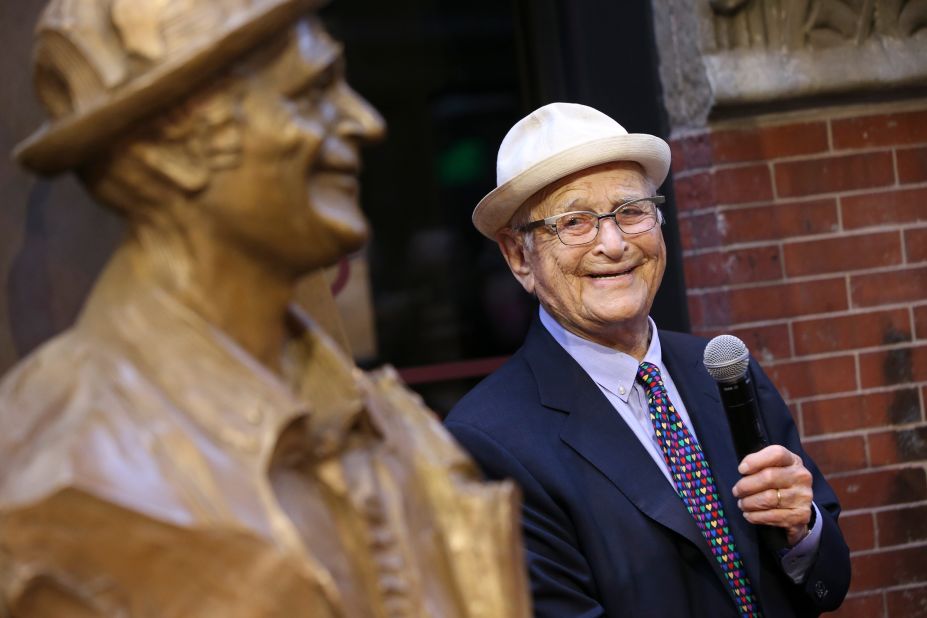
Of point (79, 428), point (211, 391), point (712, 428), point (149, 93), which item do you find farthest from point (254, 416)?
point (712, 428)

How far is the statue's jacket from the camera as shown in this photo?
137 centimetres

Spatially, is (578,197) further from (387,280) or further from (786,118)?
(387,280)

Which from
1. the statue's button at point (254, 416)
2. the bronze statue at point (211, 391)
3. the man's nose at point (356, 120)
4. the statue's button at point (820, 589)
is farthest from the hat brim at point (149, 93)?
the statue's button at point (820, 589)

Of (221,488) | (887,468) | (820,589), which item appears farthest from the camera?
(887,468)

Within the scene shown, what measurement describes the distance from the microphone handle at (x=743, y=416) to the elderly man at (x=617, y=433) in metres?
0.03

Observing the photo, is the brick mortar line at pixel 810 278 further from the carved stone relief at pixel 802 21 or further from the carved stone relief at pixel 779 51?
the carved stone relief at pixel 802 21

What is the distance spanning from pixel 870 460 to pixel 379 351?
156cm

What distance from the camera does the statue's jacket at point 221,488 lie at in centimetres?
137

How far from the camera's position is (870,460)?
12.8 ft

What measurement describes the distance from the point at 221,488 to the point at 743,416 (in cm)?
129

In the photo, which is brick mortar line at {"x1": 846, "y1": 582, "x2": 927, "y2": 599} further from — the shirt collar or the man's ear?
the man's ear

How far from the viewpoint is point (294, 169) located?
1.51 m

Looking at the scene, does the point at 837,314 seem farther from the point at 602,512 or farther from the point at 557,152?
the point at 602,512

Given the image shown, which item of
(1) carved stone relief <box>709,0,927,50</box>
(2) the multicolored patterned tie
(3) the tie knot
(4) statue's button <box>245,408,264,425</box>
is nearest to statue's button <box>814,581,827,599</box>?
(2) the multicolored patterned tie
